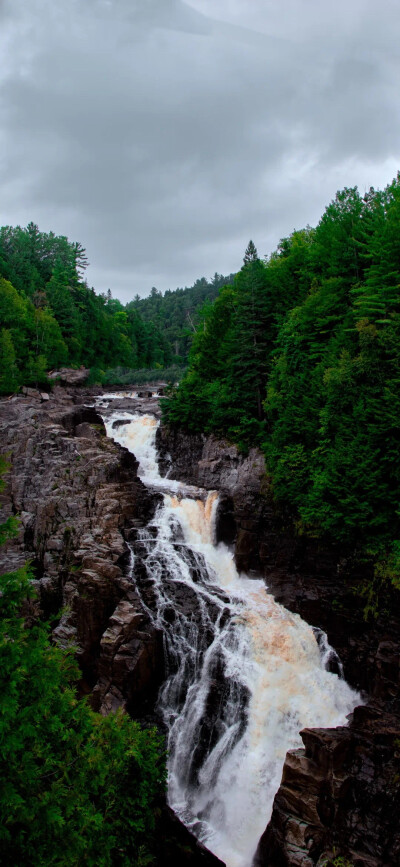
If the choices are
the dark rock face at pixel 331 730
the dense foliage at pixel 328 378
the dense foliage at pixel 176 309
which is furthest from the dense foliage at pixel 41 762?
the dense foliage at pixel 176 309

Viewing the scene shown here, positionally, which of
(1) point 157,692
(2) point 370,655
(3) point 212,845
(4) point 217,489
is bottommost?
(3) point 212,845

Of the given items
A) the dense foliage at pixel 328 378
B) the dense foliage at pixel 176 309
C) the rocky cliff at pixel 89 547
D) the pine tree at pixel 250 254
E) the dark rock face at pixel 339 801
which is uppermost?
the dense foliage at pixel 176 309

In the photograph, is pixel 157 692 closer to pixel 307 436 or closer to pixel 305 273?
pixel 307 436

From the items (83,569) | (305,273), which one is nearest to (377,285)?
(305,273)

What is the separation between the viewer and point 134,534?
77.8ft

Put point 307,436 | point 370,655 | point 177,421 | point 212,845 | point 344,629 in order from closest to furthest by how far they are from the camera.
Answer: point 212,845 → point 370,655 → point 344,629 → point 307,436 → point 177,421

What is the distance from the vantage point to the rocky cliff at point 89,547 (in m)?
17.8

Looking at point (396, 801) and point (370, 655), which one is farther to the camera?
point (370, 655)

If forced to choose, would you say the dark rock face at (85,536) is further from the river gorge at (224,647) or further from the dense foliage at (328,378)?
the dense foliage at (328,378)

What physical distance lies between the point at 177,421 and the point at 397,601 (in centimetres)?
1966

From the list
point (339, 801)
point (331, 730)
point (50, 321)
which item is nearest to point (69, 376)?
point (50, 321)

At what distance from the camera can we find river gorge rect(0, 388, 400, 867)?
529 inches

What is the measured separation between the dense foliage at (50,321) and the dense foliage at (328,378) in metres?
23.5

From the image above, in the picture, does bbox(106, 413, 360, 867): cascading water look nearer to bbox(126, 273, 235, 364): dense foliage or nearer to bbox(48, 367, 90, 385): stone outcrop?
bbox(48, 367, 90, 385): stone outcrop
